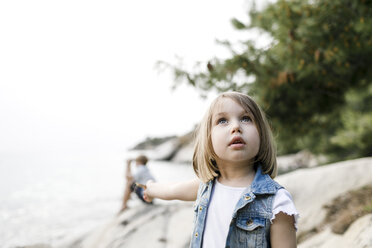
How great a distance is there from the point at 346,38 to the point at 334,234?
6.84ft

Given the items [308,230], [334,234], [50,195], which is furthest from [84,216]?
[334,234]

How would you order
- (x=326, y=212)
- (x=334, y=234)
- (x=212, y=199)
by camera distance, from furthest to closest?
(x=326, y=212) < (x=334, y=234) < (x=212, y=199)

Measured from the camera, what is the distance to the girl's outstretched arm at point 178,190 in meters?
1.74

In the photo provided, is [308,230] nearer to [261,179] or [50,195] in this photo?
[261,179]

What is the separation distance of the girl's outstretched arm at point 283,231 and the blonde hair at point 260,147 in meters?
0.30

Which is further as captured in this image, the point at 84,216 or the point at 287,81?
the point at 84,216

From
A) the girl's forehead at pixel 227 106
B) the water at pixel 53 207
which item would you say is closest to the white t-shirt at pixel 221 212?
the girl's forehead at pixel 227 106

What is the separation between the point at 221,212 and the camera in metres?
1.44

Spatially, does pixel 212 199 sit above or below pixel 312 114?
below

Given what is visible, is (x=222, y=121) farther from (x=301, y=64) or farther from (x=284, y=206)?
(x=301, y=64)

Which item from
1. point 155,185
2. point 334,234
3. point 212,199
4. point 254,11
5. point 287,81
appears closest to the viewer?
point 212,199

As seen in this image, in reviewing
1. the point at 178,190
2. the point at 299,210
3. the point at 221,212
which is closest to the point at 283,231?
the point at 221,212

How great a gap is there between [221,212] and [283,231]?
29cm

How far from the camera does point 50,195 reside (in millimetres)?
9711
